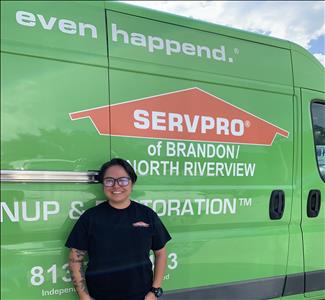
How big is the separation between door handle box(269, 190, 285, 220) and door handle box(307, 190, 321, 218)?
302mm

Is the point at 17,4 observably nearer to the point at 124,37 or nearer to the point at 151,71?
the point at 124,37

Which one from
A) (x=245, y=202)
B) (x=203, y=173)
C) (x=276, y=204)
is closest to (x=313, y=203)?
(x=276, y=204)

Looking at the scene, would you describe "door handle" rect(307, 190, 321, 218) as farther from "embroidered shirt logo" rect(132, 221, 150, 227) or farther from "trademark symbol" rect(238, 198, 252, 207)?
"embroidered shirt logo" rect(132, 221, 150, 227)

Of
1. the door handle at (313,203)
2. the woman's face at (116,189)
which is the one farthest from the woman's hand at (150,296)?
the door handle at (313,203)

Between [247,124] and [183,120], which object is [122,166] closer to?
[183,120]

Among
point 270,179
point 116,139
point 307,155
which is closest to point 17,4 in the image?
point 116,139

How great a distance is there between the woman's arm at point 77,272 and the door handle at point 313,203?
6.31ft

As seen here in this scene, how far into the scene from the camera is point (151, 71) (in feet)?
9.34

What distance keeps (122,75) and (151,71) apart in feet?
0.69

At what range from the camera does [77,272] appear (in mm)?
2486

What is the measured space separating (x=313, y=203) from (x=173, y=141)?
141 cm

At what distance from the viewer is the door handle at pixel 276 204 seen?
331cm

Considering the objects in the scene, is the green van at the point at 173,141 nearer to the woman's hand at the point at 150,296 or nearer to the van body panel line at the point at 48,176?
the van body panel line at the point at 48,176

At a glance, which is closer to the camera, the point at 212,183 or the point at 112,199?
the point at 112,199
